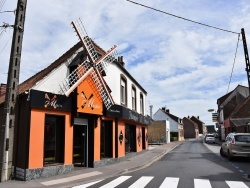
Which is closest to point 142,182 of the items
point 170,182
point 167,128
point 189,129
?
point 170,182

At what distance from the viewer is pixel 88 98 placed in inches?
581

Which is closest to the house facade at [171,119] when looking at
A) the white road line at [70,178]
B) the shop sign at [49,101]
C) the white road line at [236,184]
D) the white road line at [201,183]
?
the white road line at [70,178]

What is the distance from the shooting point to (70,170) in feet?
44.6

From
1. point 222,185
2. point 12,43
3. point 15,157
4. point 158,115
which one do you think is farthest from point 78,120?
point 158,115

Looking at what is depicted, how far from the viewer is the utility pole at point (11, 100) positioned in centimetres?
1124

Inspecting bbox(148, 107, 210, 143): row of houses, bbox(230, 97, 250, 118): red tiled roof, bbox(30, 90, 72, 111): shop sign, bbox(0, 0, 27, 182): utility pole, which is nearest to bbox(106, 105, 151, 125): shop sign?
bbox(30, 90, 72, 111): shop sign

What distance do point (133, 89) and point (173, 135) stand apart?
1746 inches

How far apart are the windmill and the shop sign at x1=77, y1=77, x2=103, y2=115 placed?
0.31 meters

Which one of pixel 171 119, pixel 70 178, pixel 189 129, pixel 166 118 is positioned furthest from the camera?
pixel 189 129

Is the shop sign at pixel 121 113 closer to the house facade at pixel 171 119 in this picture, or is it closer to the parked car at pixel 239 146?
the parked car at pixel 239 146

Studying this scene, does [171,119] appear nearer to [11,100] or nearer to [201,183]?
[201,183]

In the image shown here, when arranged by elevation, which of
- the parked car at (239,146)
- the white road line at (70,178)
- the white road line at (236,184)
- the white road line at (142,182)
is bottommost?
the white road line at (70,178)

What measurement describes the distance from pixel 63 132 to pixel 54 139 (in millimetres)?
540

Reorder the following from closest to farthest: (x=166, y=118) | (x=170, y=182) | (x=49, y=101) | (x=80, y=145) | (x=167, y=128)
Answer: (x=170, y=182) < (x=49, y=101) < (x=80, y=145) < (x=167, y=128) < (x=166, y=118)
